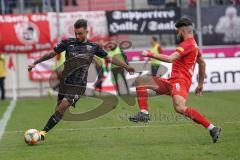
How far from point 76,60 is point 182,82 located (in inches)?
75.9

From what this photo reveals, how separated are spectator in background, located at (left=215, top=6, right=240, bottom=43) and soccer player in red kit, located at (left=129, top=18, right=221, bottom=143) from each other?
52.9 ft

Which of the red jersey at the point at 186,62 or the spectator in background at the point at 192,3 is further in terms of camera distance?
the spectator in background at the point at 192,3

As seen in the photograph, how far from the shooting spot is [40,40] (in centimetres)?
2597

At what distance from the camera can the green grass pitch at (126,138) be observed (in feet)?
31.1

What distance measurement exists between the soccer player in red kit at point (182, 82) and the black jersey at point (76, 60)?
988mm

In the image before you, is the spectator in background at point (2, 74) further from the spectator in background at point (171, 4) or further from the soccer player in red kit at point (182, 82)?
the soccer player in red kit at point (182, 82)

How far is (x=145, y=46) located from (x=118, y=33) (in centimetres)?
169

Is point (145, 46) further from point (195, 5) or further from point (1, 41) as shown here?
point (1, 41)

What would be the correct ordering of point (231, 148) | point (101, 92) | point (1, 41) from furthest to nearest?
1. point (1, 41)
2. point (101, 92)
3. point (231, 148)

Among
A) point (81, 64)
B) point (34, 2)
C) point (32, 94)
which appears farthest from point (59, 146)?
point (34, 2)

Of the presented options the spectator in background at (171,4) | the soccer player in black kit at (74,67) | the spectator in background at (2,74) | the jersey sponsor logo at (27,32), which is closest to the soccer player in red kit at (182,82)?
the soccer player in black kit at (74,67)

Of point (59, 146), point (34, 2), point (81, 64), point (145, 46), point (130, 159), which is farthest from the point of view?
point (34, 2)

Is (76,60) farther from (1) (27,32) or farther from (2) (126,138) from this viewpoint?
(1) (27,32)

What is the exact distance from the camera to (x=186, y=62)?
1079 centimetres
